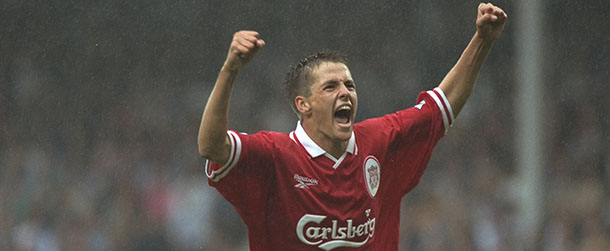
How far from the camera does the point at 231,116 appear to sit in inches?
275

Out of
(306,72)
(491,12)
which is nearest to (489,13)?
(491,12)

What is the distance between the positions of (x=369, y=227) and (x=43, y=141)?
3.97m

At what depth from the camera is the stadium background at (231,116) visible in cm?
671

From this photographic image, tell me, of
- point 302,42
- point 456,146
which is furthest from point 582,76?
point 302,42

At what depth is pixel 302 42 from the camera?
7035 millimetres

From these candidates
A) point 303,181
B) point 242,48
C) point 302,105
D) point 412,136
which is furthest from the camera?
point 412,136

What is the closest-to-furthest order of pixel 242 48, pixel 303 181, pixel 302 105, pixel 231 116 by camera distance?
pixel 242 48 < pixel 303 181 < pixel 302 105 < pixel 231 116

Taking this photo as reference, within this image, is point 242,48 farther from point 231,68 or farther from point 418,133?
point 418,133

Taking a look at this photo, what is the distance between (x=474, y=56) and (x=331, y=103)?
670 mm

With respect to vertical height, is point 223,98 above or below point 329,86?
above

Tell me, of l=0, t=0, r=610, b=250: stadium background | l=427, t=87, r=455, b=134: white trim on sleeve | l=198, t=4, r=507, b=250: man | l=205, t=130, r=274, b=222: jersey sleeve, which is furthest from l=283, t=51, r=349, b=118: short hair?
l=0, t=0, r=610, b=250: stadium background

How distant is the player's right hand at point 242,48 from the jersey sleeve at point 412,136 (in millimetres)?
919

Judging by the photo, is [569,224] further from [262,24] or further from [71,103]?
[71,103]

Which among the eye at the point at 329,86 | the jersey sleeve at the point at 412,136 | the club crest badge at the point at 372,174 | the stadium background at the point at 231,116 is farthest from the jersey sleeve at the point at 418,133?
the stadium background at the point at 231,116
